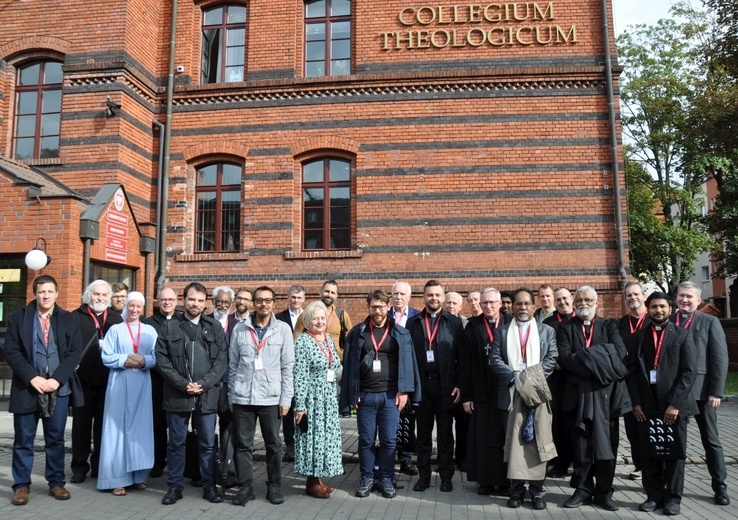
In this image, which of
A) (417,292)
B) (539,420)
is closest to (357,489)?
(539,420)

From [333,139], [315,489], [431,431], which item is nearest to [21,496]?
[315,489]

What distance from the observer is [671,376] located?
18.4 ft

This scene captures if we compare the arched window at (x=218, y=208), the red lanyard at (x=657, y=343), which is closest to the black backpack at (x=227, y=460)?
the red lanyard at (x=657, y=343)

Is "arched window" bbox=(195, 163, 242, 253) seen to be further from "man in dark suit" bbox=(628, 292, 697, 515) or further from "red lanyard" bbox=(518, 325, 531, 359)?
"man in dark suit" bbox=(628, 292, 697, 515)

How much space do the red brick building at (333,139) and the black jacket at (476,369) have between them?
5494 mm

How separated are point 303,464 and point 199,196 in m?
8.45

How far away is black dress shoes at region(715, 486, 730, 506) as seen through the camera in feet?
18.2

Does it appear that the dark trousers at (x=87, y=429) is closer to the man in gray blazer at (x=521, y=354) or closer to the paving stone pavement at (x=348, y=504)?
the paving stone pavement at (x=348, y=504)

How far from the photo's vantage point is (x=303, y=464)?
5840 mm

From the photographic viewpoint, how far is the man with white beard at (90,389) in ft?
21.6

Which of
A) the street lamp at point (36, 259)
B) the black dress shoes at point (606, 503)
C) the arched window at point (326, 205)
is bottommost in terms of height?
the black dress shoes at point (606, 503)

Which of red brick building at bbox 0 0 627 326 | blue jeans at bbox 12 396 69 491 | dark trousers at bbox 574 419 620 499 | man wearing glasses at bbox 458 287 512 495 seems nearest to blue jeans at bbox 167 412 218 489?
blue jeans at bbox 12 396 69 491

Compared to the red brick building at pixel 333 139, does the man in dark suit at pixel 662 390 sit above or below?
below

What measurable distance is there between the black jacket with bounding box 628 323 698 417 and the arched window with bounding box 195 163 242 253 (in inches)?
344
